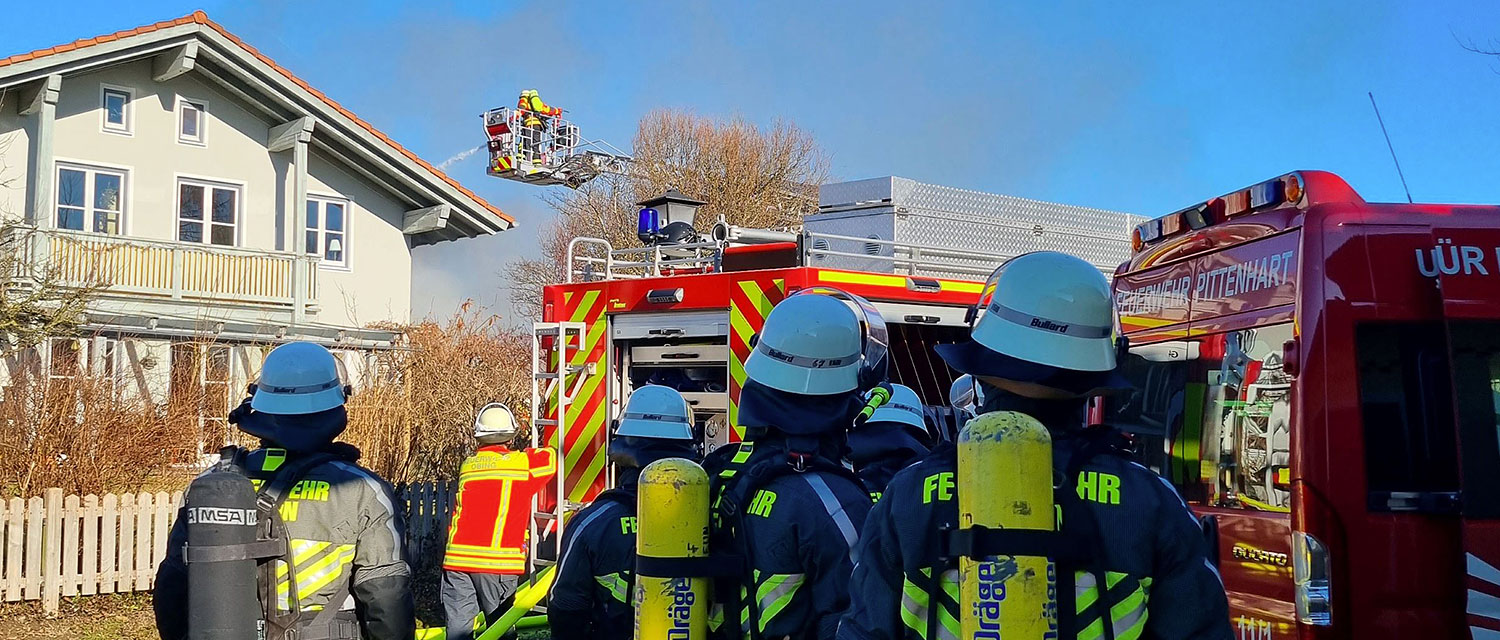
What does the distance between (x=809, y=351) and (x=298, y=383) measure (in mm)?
1800

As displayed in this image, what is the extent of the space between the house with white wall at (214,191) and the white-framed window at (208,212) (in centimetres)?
3

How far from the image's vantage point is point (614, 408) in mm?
8727

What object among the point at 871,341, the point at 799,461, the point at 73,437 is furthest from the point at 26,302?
the point at 799,461

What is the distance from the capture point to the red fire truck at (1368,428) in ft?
13.4

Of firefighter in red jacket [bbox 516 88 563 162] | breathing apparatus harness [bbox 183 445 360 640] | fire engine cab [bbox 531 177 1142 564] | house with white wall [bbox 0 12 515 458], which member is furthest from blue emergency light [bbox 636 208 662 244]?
firefighter in red jacket [bbox 516 88 563 162]

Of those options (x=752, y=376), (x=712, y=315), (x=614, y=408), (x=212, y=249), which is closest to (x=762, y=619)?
(x=752, y=376)

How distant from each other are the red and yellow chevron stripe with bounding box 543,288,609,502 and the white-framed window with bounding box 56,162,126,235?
16.2m

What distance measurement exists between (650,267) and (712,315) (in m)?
1.35

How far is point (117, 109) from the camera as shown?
22547 mm

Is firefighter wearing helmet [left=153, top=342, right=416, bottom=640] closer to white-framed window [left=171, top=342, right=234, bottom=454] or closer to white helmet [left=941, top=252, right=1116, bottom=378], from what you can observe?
white helmet [left=941, top=252, right=1116, bottom=378]

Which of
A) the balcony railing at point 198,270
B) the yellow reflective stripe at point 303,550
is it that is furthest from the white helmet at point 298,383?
the balcony railing at point 198,270

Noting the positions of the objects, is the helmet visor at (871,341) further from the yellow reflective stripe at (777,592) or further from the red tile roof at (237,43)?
the red tile roof at (237,43)

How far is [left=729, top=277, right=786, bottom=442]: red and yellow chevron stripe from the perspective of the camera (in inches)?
306

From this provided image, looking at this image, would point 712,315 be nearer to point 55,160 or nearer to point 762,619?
point 762,619
